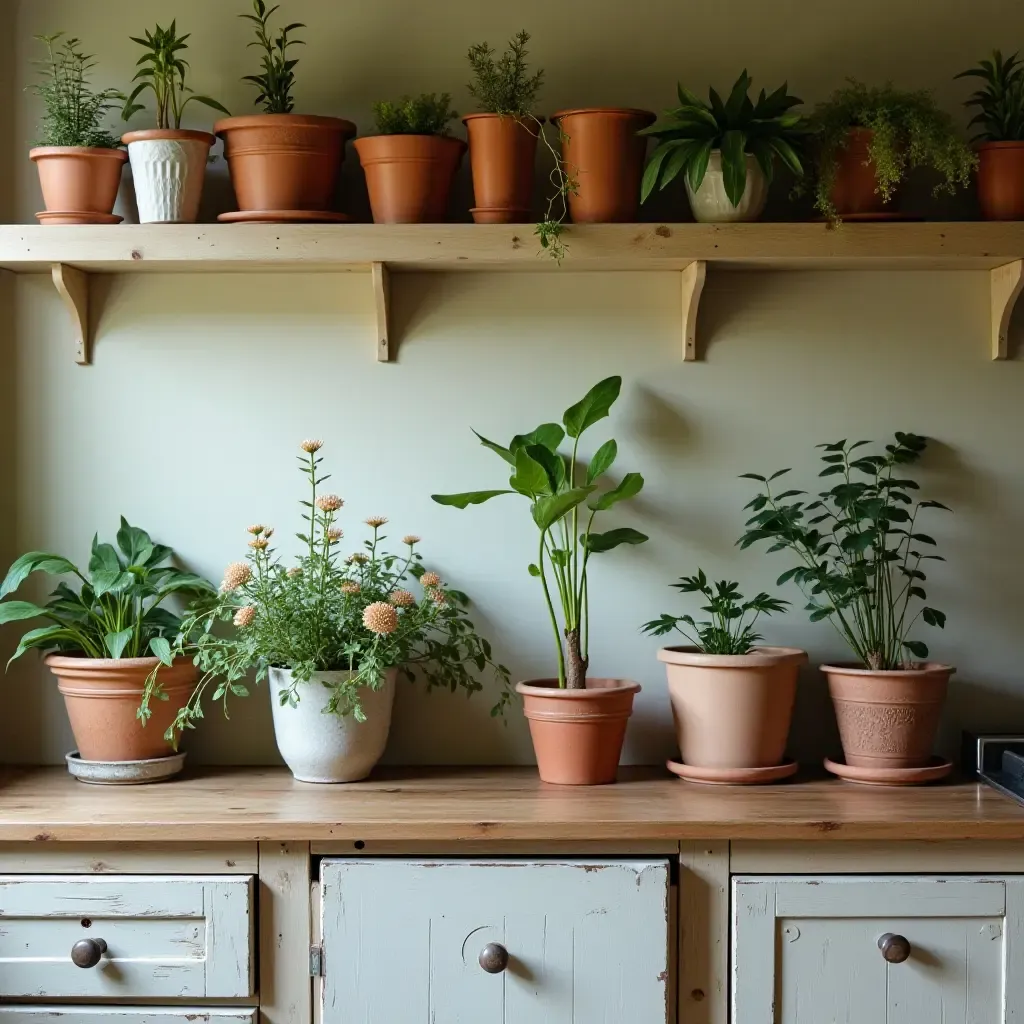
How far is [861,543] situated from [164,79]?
1.59 metres

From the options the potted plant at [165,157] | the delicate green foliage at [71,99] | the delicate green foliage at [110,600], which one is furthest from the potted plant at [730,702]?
the delicate green foliage at [71,99]

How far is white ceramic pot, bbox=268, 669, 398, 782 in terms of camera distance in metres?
2.24

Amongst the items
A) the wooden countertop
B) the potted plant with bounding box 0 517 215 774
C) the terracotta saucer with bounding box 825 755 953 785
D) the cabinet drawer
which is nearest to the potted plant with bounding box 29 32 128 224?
the potted plant with bounding box 0 517 215 774

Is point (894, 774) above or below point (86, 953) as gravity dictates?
above

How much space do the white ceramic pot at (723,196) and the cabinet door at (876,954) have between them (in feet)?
3.91

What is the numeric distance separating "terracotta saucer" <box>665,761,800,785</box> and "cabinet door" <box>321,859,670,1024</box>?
298mm

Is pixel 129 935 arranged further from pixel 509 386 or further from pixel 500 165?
pixel 500 165

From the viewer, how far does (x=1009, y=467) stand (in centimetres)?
250

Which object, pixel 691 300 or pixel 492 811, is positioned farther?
pixel 691 300

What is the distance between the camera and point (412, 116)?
7.59 ft

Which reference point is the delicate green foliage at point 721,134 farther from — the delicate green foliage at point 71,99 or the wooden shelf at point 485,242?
the delicate green foliage at point 71,99

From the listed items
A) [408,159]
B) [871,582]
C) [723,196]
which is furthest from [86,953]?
[723,196]

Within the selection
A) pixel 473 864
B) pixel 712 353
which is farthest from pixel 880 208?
pixel 473 864

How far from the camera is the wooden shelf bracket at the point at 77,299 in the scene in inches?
92.8
